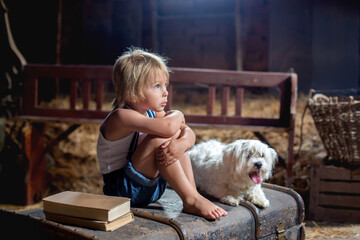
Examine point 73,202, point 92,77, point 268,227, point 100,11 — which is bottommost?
point 268,227

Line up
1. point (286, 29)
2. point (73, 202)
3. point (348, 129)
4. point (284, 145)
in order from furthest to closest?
1. point (286, 29)
2. point (284, 145)
3. point (348, 129)
4. point (73, 202)

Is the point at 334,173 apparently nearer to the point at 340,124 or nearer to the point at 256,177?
the point at 340,124

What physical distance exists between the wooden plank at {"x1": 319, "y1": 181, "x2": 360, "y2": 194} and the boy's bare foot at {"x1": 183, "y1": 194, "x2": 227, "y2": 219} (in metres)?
1.45

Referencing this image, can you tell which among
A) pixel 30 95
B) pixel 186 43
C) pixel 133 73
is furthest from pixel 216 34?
pixel 133 73

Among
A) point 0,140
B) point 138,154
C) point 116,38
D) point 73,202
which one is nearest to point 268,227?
point 138,154

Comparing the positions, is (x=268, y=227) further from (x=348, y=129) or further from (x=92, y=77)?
(x=92, y=77)

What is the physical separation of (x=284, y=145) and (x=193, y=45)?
8.78 feet

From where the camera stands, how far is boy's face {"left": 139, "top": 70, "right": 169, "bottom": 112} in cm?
202

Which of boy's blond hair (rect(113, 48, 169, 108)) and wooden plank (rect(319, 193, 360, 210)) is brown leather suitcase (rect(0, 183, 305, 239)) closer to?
boy's blond hair (rect(113, 48, 169, 108))

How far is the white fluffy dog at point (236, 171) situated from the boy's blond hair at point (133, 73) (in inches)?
23.6

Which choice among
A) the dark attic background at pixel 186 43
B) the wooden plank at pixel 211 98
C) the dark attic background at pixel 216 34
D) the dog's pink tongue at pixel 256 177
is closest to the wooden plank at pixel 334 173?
the dark attic background at pixel 186 43

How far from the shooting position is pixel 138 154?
2.03m

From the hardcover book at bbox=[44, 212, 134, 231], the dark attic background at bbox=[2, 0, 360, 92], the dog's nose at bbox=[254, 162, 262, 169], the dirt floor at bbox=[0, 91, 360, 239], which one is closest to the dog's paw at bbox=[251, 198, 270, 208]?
the dog's nose at bbox=[254, 162, 262, 169]

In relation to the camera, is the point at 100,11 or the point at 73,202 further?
the point at 100,11
